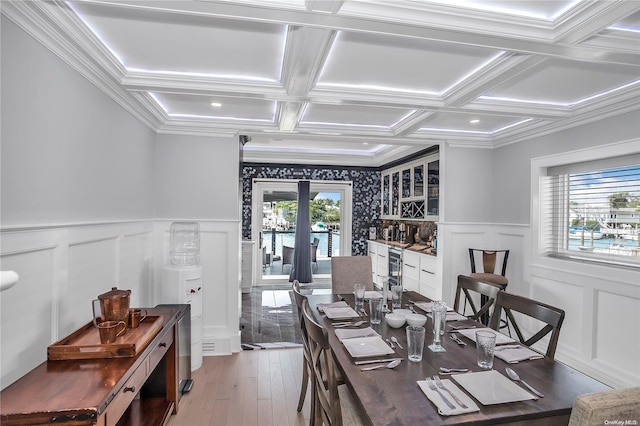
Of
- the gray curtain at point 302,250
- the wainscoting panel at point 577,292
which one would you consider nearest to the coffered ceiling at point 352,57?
the wainscoting panel at point 577,292

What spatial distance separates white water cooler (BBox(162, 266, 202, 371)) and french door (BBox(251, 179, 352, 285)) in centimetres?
334

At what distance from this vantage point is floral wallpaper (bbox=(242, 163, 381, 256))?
655cm

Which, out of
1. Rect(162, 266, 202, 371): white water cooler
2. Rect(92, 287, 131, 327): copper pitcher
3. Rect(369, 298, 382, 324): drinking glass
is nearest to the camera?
Rect(92, 287, 131, 327): copper pitcher

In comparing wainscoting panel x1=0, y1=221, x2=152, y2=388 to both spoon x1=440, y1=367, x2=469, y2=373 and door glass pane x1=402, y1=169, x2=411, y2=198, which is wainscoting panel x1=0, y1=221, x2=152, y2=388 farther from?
door glass pane x1=402, y1=169, x2=411, y2=198

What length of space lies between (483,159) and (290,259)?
415cm

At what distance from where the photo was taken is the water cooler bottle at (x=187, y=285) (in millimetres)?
3107

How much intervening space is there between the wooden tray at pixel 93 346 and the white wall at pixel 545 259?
Answer: 3.40 meters

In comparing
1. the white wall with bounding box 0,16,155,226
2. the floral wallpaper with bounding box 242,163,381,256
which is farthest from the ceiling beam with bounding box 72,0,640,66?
the floral wallpaper with bounding box 242,163,381,256

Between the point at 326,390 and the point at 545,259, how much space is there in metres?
2.94

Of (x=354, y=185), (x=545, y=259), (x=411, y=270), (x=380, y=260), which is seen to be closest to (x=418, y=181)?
(x=411, y=270)

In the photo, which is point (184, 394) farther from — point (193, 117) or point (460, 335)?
point (193, 117)

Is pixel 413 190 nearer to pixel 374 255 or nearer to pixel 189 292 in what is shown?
pixel 374 255

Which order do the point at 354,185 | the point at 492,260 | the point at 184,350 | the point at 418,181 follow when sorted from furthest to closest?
1. the point at 354,185
2. the point at 418,181
3. the point at 492,260
4. the point at 184,350

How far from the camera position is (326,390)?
71.0 inches
